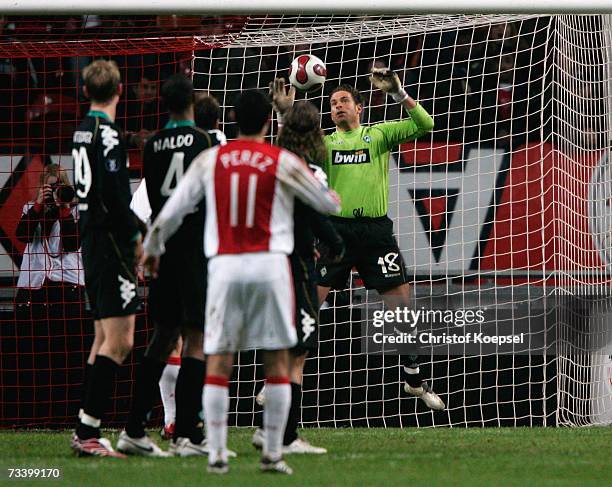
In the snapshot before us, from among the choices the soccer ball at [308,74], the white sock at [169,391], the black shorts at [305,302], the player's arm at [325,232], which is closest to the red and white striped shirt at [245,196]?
the player's arm at [325,232]

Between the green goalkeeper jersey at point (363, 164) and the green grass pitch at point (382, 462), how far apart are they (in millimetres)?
1698

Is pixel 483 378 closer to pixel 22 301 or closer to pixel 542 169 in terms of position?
pixel 542 169

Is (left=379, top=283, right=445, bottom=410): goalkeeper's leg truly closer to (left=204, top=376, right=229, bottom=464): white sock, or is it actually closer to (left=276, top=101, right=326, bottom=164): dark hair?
(left=276, top=101, right=326, bottom=164): dark hair

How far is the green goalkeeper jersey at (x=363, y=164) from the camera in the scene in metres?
9.02

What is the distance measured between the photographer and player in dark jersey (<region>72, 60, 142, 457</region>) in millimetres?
3517

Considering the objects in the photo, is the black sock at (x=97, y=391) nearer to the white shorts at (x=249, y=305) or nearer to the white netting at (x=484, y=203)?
the white shorts at (x=249, y=305)

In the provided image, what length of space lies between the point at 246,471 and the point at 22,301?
4.86 m

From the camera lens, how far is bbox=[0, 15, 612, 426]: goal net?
10336 millimetres

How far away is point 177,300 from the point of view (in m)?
6.76

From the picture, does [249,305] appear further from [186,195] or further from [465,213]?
[465,213]

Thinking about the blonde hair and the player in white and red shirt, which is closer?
the player in white and red shirt

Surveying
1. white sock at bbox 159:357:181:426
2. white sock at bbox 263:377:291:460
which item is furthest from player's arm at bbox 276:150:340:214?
white sock at bbox 159:357:181:426

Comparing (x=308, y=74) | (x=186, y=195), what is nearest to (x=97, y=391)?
(x=186, y=195)

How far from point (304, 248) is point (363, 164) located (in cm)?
250
